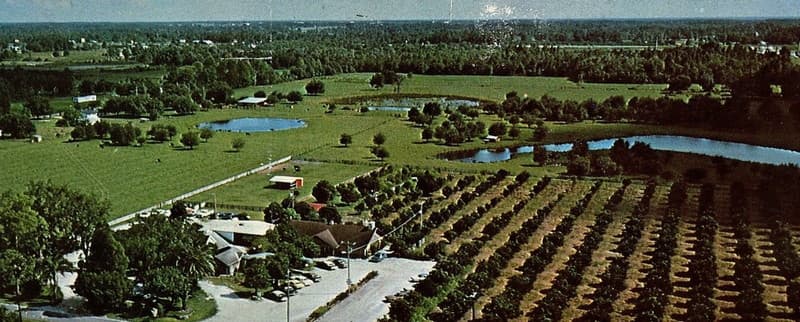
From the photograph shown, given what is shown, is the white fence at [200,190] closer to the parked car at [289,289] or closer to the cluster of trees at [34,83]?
the parked car at [289,289]

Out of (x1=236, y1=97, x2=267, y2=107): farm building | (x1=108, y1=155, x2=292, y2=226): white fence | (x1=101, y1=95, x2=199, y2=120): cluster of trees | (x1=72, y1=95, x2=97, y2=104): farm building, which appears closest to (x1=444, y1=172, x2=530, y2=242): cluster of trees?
(x1=108, y1=155, x2=292, y2=226): white fence

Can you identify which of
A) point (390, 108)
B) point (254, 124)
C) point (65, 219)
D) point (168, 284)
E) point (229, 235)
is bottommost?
point (254, 124)

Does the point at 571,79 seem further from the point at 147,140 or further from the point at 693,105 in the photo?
the point at 147,140

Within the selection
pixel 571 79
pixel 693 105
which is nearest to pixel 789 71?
pixel 693 105

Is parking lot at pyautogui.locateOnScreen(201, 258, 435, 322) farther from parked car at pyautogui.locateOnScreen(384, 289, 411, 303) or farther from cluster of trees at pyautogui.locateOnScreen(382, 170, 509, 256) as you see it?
cluster of trees at pyautogui.locateOnScreen(382, 170, 509, 256)

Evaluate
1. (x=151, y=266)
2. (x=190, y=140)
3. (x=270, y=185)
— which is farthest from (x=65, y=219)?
(x=190, y=140)

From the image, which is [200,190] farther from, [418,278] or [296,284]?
[418,278]
